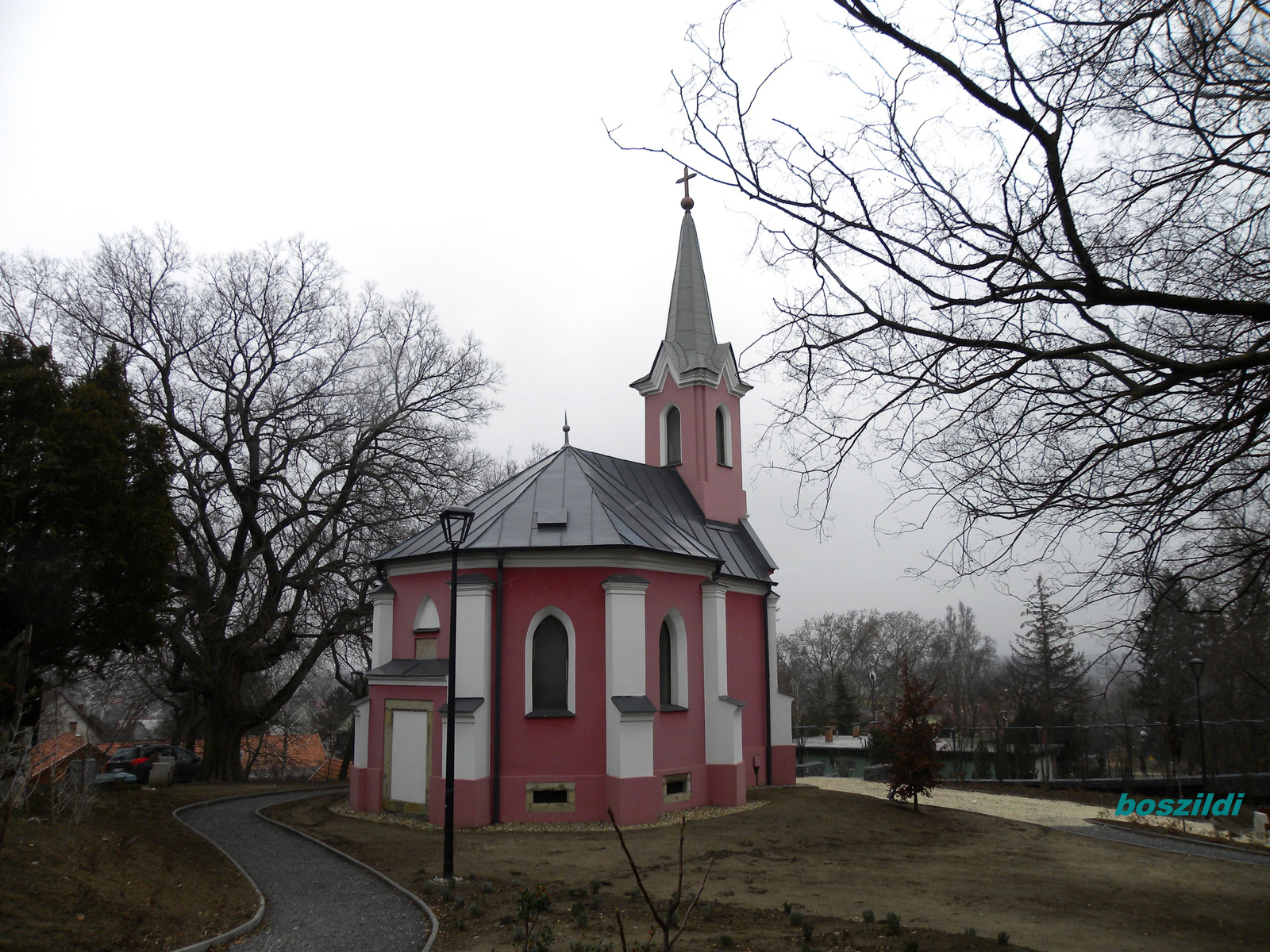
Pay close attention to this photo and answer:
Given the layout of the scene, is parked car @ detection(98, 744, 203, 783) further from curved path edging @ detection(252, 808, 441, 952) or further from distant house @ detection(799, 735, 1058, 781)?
distant house @ detection(799, 735, 1058, 781)

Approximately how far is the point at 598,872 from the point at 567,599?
614 cm

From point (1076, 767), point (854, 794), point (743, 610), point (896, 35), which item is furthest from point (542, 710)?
point (1076, 767)

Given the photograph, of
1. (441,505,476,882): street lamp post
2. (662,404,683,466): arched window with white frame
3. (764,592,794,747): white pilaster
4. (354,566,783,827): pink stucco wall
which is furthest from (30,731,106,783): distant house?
(764,592,794,747): white pilaster

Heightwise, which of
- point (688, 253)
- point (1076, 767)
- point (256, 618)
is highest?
point (688, 253)

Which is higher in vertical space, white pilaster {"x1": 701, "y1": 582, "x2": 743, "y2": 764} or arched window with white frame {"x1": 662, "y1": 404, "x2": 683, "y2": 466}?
arched window with white frame {"x1": 662, "y1": 404, "x2": 683, "y2": 466}

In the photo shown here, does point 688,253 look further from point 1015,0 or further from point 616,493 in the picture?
point 1015,0

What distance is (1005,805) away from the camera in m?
20.4

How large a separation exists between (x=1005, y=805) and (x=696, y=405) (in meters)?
13.4

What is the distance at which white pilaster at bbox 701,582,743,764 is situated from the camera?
18.1 metres

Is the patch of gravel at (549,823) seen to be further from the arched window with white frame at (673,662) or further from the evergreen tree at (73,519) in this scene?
the evergreen tree at (73,519)

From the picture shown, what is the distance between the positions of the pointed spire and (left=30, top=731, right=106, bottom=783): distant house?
17.3 m

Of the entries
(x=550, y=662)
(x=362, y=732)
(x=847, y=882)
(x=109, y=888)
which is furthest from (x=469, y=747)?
(x=847, y=882)

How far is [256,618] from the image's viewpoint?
2172 cm

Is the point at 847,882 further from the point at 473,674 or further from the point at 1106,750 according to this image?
the point at 1106,750
